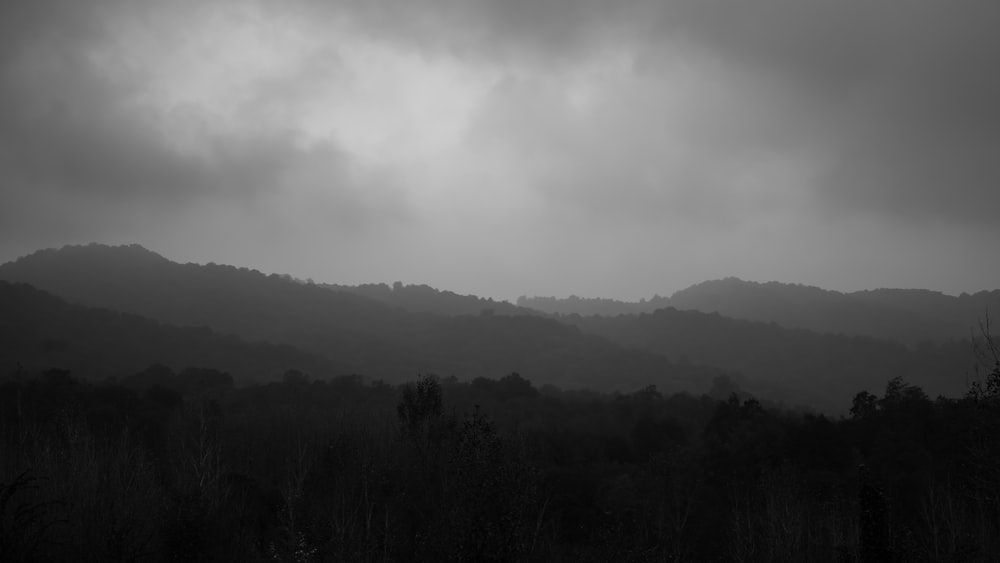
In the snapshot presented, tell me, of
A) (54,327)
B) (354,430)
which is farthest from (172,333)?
(354,430)

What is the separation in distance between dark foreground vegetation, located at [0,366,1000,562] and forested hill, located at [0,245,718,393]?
4610cm

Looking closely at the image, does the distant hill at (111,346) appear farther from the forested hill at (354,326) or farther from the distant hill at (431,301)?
the distant hill at (431,301)

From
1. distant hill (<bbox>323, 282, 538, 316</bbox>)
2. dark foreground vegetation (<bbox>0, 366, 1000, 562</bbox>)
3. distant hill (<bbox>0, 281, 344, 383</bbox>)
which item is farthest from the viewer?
distant hill (<bbox>323, 282, 538, 316</bbox>)

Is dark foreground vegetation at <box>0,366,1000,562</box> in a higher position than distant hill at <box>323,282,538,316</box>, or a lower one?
lower

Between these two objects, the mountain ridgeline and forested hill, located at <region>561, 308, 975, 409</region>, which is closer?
the mountain ridgeline

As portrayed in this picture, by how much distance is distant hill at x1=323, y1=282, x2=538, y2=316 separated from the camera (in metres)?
169

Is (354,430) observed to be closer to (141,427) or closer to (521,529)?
(141,427)

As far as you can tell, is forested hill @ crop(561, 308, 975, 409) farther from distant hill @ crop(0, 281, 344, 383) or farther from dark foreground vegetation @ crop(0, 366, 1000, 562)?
distant hill @ crop(0, 281, 344, 383)

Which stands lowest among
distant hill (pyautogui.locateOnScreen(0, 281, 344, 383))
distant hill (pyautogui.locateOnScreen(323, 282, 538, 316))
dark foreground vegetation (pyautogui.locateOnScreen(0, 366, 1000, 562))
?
dark foreground vegetation (pyautogui.locateOnScreen(0, 366, 1000, 562))

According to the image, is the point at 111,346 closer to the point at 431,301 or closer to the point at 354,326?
the point at 354,326

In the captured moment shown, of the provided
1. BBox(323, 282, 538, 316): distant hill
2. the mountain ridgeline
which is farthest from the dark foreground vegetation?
BBox(323, 282, 538, 316): distant hill

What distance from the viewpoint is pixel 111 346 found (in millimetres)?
92438

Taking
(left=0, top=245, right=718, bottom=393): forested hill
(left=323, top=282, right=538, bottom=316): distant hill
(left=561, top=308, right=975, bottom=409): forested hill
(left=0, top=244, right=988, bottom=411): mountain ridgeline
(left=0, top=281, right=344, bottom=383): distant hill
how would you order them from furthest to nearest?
(left=323, top=282, right=538, bottom=316): distant hill < (left=0, top=245, right=718, bottom=393): forested hill < (left=561, top=308, right=975, bottom=409): forested hill < (left=0, top=244, right=988, bottom=411): mountain ridgeline < (left=0, top=281, right=344, bottom=383): distant hill

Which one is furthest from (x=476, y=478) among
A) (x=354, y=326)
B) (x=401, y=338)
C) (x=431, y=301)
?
(x=431, y=301)
